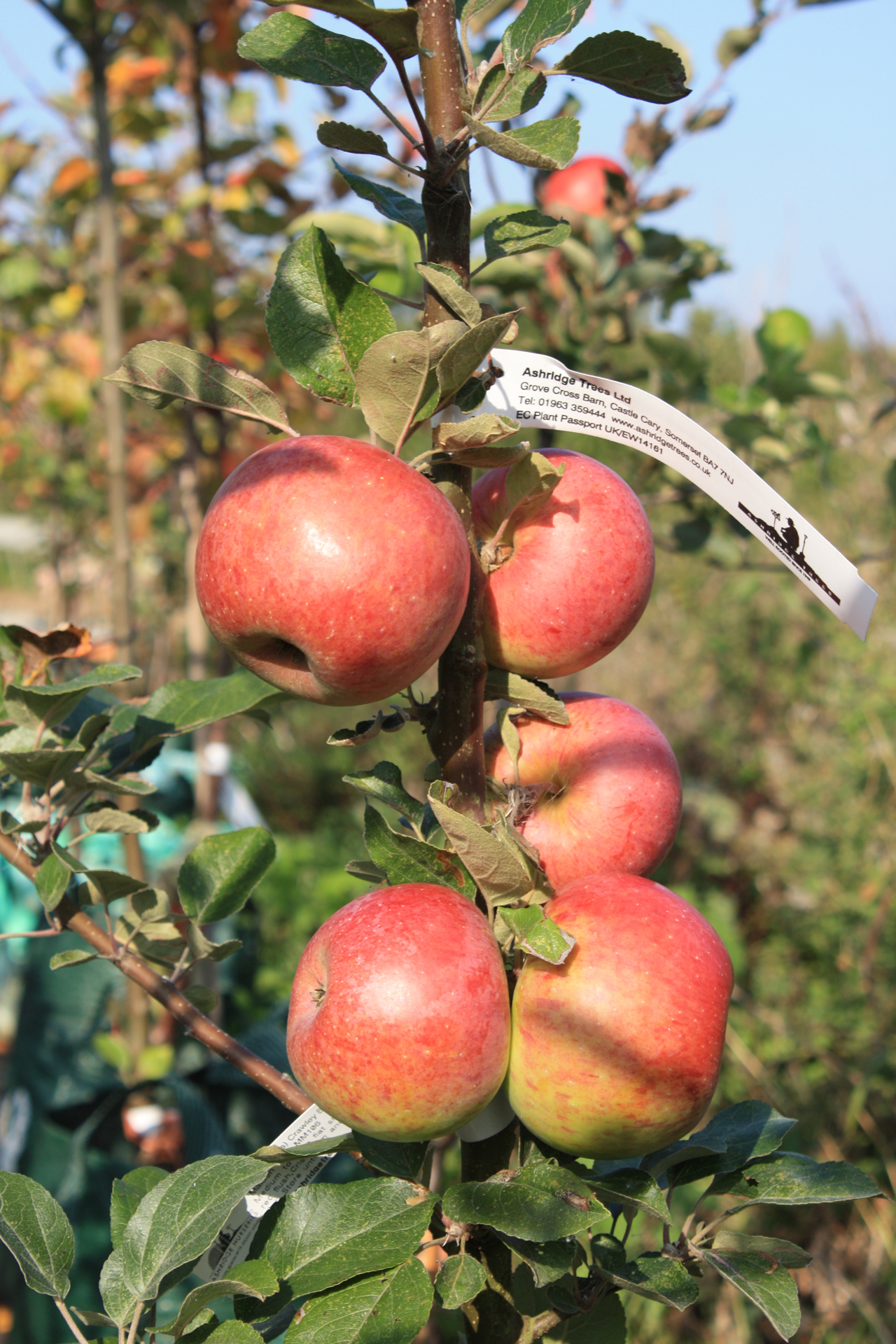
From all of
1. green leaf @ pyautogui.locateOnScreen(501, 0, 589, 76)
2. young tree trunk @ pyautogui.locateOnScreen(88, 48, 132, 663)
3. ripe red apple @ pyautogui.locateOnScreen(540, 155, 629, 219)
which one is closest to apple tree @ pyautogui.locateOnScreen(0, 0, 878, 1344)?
green leaf @ pyautogui.locateOnScreen(501, 0, 589, 76)

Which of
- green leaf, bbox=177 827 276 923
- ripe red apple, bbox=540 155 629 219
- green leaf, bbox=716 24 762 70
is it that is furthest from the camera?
ripe red apple, bbox=540 155 629 219

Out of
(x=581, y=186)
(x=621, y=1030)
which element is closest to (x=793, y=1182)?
(x=621, y=1030)

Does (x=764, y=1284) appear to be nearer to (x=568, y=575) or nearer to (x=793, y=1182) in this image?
(x=793, y=1182)

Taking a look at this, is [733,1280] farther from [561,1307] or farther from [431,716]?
[431,716]

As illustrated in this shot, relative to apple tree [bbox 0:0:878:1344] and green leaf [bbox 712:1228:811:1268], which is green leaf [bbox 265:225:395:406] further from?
green leaf [bbox 712:1228:811:1268]

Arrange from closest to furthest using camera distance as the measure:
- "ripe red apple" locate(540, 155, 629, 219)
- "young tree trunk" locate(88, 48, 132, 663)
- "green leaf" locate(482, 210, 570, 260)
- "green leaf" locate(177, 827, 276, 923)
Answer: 1. "green leaf" locate(482, 210, 570, 260)
2. "green leaf" locate(177, 827, 276, 923)
3. "young tree trunk" locate(88, 48, 132, 663)
4. "ripe red apple" locate(540, 155, 629, 219)

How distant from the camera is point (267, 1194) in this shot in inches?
26.3

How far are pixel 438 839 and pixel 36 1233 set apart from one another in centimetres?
33

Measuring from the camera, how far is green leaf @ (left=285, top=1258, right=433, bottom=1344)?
548 mm

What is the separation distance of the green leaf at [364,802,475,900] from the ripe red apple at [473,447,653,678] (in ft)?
0.46

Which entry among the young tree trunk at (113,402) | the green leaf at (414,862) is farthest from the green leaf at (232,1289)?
the young tree trunk at (113,402)

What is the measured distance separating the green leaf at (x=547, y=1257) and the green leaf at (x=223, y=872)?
0.32 meters

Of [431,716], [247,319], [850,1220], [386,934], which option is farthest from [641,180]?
[850,1220]

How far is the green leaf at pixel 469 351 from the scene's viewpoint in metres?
0.53
